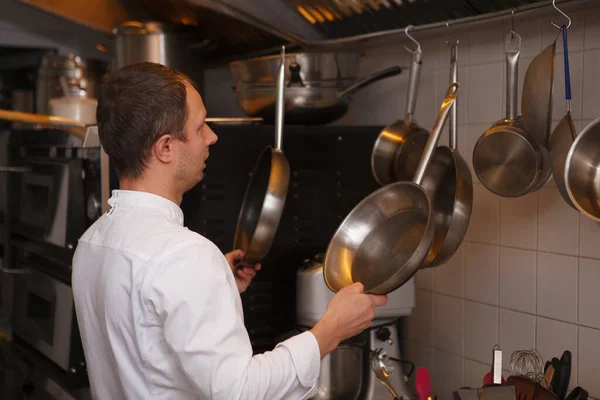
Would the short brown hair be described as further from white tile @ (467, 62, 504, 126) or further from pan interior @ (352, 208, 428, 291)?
white tile @ (467, 62, 504, 126)

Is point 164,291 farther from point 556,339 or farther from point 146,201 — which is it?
point 556,339

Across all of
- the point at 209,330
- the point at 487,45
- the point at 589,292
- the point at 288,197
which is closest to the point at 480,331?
the point at 589,292

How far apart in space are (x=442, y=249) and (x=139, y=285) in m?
0.70

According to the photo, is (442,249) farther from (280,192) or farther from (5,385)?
(5,385)

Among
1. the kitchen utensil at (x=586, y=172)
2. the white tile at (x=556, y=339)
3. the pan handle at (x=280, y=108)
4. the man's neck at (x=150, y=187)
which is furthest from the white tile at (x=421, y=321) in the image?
the man's neck at (x=150, y=187)

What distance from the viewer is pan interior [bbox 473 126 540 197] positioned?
1.47m

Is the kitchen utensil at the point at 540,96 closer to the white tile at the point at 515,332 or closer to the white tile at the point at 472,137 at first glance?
the white tile at the point at 472,137

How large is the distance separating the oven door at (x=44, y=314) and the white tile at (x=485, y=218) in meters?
1.04

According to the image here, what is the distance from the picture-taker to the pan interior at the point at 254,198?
5.97 feet

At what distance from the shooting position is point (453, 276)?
6.12 ft

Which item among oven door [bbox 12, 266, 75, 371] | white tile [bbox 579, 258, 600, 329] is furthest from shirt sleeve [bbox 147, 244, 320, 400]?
oven door [bbox 12, 266, 75, 371]

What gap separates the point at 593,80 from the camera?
1.50 metres

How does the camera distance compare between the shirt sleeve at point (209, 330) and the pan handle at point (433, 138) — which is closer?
the shirt sleeve at point (209, 330)

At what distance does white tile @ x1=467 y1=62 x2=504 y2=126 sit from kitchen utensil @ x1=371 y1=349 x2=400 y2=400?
0.57 metres
